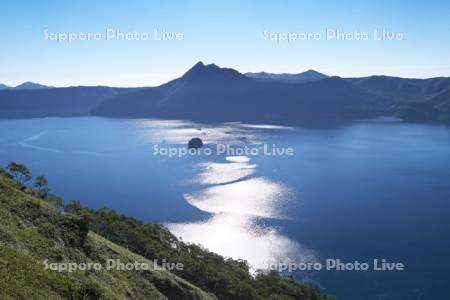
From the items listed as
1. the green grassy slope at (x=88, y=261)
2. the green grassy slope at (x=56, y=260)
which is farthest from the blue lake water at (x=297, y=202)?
the green grassy slope at (x=56, y=260)

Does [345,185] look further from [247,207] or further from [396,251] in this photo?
[396,251]

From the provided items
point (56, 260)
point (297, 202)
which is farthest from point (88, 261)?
point (297, 202)

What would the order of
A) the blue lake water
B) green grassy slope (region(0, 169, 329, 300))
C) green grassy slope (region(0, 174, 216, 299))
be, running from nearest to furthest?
green grassy slope (region(0, 174, 216, 299)), green grassy slope (region(0, 169, 329, 300)), the blue lake water

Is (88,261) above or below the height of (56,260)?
below

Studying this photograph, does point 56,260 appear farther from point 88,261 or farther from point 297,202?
point 297,202

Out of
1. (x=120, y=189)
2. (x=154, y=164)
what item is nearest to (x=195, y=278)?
(x=120, y=189)

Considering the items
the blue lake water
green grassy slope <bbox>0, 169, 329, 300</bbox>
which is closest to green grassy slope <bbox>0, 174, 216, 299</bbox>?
green grassy slope <bbox>0, 169, 329, 300</bbox>

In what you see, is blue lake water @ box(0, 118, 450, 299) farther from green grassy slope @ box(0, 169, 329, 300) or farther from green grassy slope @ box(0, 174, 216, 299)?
green grassy slope @ box(0, 174, 216, 299)

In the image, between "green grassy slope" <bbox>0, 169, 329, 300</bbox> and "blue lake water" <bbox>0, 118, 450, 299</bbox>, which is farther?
"blue lake water" <bbox>0, 118, 450, 299</bbox>

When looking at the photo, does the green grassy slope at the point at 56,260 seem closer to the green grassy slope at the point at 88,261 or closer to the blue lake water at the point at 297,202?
the green grassy slope at the point at 88,261
